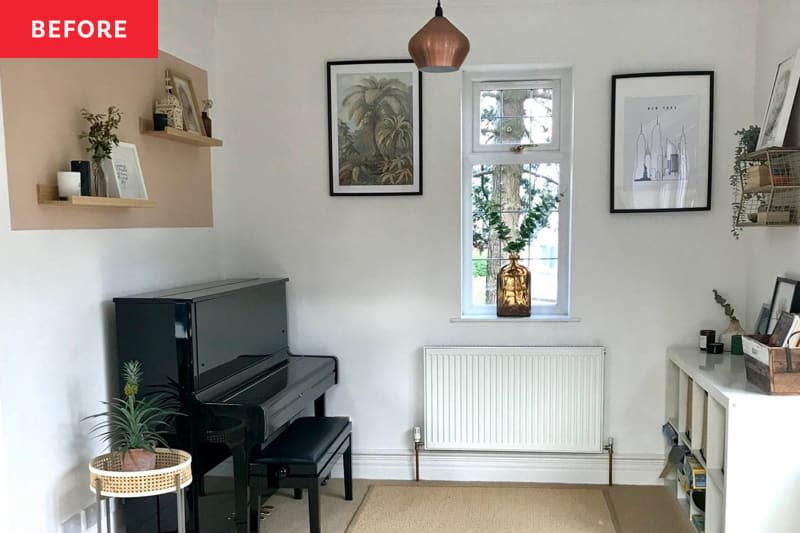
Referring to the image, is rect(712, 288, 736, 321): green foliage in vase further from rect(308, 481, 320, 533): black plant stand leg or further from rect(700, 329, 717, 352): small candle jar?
rect(308, 481, 320, 533): black plant stand leg

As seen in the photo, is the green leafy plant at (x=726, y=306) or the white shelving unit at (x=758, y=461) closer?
the white shelving unit at (x=758, y=461)

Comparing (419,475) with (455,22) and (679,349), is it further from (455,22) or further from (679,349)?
(455,22)

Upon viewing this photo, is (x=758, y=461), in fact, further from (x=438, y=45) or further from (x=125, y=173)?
(x=125, y=173)

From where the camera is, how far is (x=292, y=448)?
2.77 metres

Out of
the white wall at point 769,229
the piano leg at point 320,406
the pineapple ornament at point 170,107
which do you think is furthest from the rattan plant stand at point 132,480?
the white wall at point 769,229

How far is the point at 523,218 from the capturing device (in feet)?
11.8

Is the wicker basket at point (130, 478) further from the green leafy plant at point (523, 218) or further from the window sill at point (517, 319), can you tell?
the green leafy plant at point (523, 218)

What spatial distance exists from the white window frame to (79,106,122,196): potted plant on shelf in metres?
1.80

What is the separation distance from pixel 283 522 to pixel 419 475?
0.81 meters

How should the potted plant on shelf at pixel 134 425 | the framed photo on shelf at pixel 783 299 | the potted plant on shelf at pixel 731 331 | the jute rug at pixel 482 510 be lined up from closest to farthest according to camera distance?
the potted plant on shelf at pixel 134 425 → the framed photo on shelf at pixel 783 299 → the jute rug at pixel 482 510 → the potted plant on shelf at pixel 731 331

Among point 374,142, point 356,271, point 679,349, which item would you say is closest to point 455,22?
point 374,142

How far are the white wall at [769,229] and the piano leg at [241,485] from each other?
2.44 meters

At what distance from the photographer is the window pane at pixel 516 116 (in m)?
3.51

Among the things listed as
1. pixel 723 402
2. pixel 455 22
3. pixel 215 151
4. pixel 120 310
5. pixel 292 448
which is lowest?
pixel 292 448
